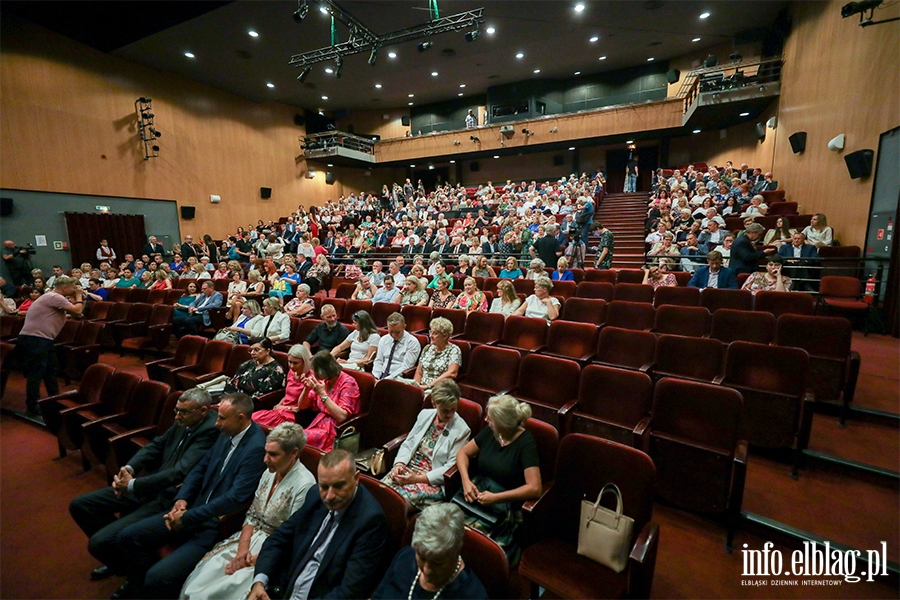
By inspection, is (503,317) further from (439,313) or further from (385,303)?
(385,303)

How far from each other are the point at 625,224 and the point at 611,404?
877 cm

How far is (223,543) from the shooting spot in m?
1.77

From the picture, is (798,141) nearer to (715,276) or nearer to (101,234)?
(715,276)

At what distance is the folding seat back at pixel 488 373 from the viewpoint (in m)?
2.91

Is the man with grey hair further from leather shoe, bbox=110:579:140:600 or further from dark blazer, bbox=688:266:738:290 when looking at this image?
dark blazer, bbox=688:266:738:290

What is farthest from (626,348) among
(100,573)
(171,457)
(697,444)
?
(100,573)

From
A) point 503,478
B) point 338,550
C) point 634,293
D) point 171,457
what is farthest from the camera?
point 634,293

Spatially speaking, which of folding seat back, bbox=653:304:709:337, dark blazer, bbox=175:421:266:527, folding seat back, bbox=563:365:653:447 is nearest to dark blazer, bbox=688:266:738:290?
folding seat back, bbox=653:304:709:337

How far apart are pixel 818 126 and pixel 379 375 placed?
8540 millimetres

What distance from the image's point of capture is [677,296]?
4.18 metres

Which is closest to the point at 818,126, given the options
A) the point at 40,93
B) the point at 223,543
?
the point at 223,543

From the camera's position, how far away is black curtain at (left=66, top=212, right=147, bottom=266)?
917 centimetres

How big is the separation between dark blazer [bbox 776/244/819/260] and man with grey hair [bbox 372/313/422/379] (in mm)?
5051

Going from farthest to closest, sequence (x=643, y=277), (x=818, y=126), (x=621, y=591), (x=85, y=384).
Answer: (x=818, y=126), (x=643, y=277), (x=85, y=384), (x=621, y=591)
